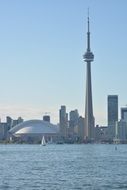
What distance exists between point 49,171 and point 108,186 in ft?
56.3

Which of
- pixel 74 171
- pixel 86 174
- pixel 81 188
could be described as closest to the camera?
pixel 81 188

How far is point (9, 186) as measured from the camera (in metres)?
52.0

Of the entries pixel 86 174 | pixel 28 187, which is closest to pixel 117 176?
pixel 86 174

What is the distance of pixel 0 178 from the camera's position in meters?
59.8

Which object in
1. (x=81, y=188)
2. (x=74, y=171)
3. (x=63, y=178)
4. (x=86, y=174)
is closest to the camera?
(x=81, y=188)

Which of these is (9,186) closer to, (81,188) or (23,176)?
(81,188)

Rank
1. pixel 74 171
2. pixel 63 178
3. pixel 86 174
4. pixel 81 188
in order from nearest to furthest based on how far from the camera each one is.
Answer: pixel 81 188, pixel 63 178, pixel 86 174, pixel 74 171

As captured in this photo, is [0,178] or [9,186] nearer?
[9,186]

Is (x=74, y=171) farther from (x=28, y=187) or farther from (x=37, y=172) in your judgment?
(x=28, y=187)

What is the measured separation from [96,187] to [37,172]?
16550 mm

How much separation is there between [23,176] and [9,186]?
388 inches

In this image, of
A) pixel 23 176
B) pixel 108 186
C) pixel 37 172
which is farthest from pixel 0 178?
pixel 108 186

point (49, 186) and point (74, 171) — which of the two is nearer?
point (49, 186)

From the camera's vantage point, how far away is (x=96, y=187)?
2020 inches
